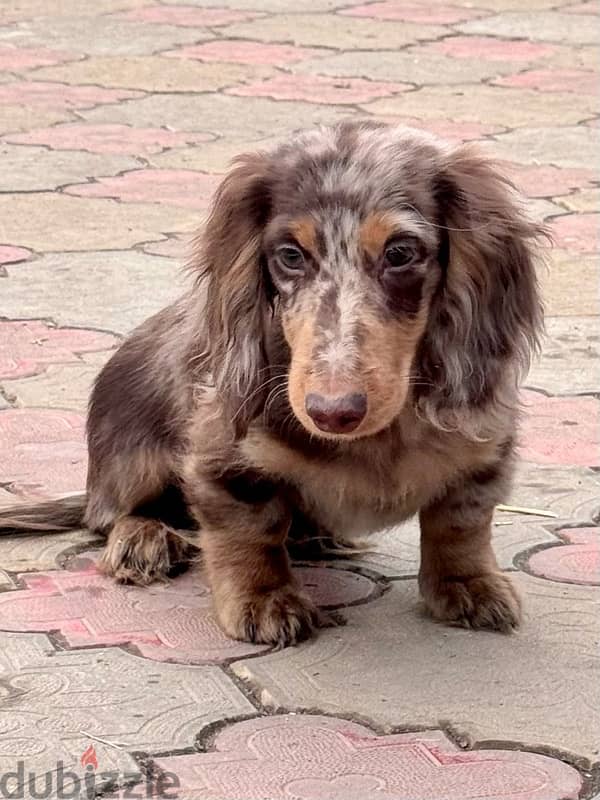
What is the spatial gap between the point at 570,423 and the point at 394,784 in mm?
1830

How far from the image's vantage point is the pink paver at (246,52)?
885 cm

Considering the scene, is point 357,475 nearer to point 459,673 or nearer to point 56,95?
point 459,673

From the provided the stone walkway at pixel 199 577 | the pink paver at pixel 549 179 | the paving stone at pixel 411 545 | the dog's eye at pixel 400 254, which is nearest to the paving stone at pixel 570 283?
the stone walkway at pixel 199 577

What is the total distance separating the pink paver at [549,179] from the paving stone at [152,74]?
209 centimetres

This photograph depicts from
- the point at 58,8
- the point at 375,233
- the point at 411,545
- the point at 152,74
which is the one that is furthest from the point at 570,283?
the point at 58,8

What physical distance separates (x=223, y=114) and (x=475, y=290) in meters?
4.75

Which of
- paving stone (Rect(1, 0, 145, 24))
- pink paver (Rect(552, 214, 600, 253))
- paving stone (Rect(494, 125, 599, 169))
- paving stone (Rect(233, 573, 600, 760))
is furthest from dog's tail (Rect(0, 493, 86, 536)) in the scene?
paving stone (Rect(1, 0, 145, 24))

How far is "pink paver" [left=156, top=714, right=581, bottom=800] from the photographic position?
2605 millimetres

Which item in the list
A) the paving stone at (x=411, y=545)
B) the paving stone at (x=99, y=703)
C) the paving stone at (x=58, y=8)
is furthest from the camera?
the paving stone at (x=58, y=8)

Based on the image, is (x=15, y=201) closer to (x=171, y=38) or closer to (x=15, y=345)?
(x=15, y=345)

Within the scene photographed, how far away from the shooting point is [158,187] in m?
6.41

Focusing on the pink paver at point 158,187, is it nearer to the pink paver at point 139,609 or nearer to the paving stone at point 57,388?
the paving stone at point 57,388

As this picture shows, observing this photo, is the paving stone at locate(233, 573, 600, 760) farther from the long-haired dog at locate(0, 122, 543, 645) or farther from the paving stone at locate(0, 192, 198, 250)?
the paving stone at locate(0, 192, 198, 250)

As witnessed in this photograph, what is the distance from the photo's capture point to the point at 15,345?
4730 millimetres
